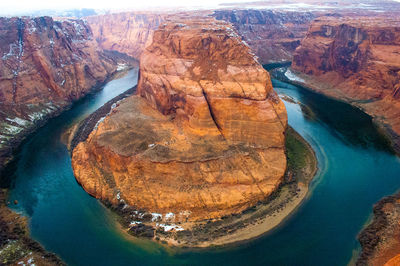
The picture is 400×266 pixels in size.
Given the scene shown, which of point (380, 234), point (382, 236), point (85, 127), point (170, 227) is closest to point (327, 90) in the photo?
point (380, 234)

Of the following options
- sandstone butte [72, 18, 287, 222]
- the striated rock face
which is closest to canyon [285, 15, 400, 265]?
sandstone butte [72, 18, 287, 222]

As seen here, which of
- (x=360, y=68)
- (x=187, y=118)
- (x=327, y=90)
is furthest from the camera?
(x=327, y=90)

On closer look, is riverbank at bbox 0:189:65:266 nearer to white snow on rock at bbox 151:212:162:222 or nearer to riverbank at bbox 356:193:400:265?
white snow on rock at bbox 151:212:162:222

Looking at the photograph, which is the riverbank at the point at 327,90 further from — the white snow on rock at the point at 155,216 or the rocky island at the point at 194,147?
the white snow on rock at the point at 155,216

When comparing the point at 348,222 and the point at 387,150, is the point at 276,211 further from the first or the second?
the point at 387,150

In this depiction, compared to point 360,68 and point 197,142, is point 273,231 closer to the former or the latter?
point 197,142
